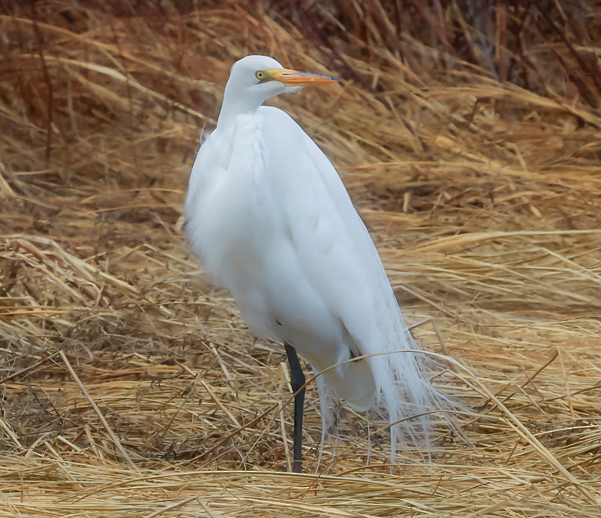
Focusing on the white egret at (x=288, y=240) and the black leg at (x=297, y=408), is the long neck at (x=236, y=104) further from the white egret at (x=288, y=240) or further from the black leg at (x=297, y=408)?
the black leg at (x=297, y=408)

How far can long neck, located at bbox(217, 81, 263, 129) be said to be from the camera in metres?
1.34

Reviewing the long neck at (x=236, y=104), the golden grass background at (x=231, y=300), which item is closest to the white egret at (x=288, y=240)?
the long neck at (x=236, y=104)

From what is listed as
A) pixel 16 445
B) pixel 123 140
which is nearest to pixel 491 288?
pixel 16 445

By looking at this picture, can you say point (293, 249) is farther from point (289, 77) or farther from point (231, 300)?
point (231, 300)

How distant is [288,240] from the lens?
1.38 m

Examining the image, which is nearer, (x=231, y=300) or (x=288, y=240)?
(x=288, y=240)

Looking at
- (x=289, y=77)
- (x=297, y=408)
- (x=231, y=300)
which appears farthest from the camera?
(x=231, y=300)

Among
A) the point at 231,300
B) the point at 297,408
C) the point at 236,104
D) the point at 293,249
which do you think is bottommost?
the point at 231,300

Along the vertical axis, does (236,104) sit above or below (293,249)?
above

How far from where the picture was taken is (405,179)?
2953mm

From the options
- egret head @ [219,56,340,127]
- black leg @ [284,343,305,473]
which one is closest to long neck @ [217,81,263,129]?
egret head @ [219,56,340,127]

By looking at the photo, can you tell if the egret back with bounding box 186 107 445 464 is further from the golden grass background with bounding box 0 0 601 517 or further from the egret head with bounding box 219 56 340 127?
the golden grass background with bounding box 0 0 601 517

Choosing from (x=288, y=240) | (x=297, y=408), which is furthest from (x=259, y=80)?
(x=297, y=408)

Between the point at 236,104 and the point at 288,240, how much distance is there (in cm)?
24
